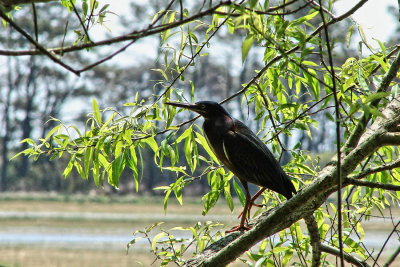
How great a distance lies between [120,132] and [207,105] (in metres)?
0.46

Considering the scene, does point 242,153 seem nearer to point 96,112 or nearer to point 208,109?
point 208,109

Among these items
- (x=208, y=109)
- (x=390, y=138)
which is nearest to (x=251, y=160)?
(x=208, y=109)

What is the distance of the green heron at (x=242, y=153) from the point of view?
1586 mm

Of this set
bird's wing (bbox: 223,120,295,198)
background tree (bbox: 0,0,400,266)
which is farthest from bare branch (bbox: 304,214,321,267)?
bird's wing (bbox: 223,120,295,198)

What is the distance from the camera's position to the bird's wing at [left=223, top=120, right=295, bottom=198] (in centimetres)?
161

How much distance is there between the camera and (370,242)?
42.2ft

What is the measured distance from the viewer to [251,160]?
65.2 inches

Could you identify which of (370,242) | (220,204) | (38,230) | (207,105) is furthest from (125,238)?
(207,105)

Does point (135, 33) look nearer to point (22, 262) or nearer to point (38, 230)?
point (22, 262)

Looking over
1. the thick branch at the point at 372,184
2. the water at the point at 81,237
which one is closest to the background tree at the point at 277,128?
the thick branch at the point at 372,184

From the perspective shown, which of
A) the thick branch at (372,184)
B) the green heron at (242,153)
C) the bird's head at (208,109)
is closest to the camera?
the thick branch at (372,184)

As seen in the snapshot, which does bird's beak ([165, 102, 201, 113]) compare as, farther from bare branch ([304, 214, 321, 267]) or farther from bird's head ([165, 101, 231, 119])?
bare branch ([304, 214, 321, 267])

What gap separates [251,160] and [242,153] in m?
0.04

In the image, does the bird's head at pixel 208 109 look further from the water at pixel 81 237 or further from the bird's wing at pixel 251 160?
the water at pixel 81 237
